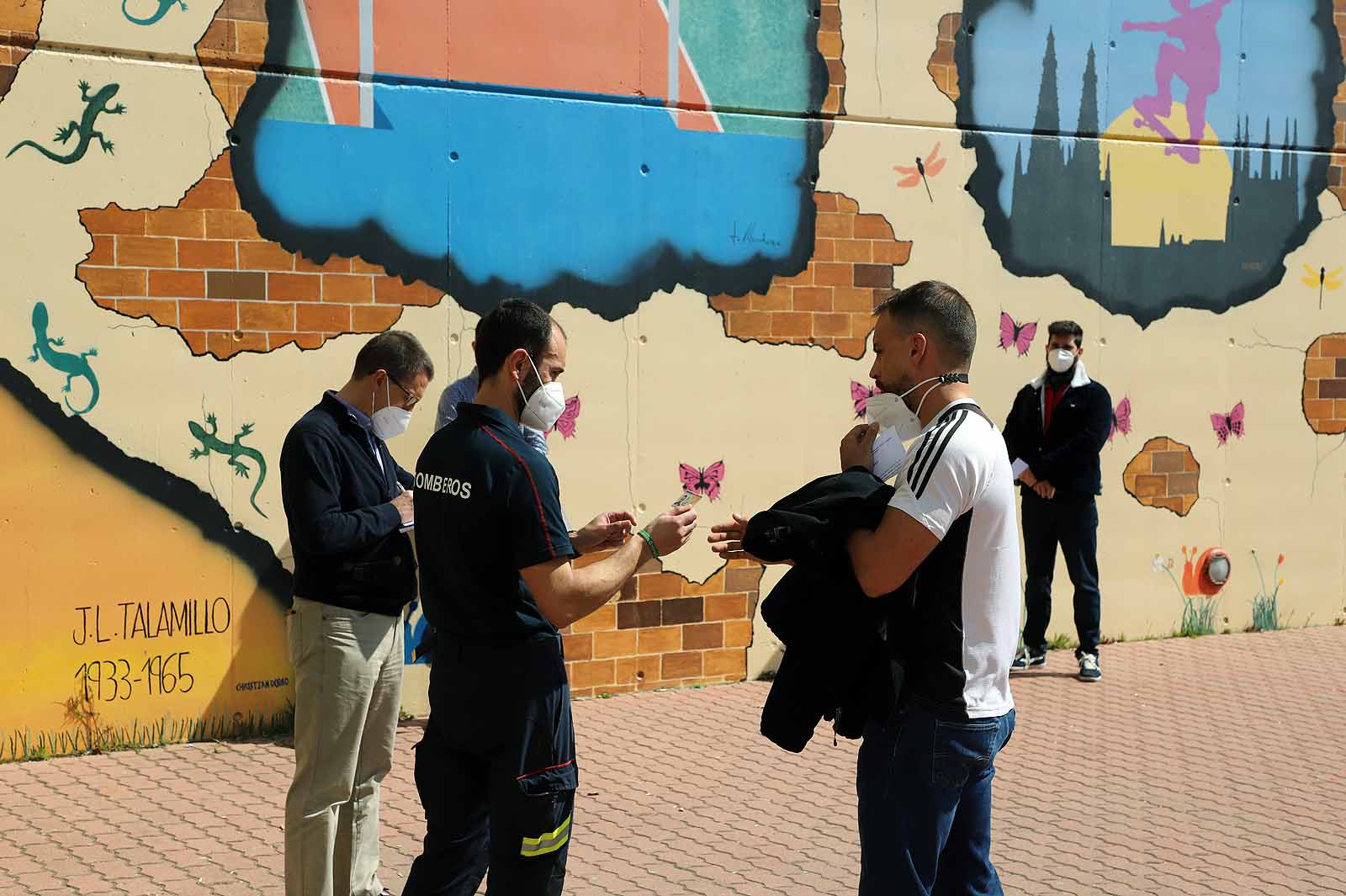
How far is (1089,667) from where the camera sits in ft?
29.1

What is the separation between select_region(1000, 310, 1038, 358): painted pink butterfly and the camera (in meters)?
9.41

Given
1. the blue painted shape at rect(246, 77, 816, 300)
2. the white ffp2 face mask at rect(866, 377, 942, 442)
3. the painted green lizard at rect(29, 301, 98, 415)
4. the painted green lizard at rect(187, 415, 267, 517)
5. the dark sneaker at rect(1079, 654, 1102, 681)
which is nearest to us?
the white ffp2 face mask at rect(866, 377, 942, 442)

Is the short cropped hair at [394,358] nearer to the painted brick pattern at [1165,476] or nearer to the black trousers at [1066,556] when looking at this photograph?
the black trousers at [1066,556]

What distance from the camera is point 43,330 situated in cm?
686

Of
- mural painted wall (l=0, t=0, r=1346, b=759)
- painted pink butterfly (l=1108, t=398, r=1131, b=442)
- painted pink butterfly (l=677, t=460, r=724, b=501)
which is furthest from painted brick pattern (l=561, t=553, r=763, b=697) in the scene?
painted pink butterfly (l=1108, t=398, r=1131, b=442)

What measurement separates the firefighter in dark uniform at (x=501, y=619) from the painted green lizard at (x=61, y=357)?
3.73 meters

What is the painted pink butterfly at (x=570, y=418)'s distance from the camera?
8.12 metres

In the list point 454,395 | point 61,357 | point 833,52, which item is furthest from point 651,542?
point 833,52

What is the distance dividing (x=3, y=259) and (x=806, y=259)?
4357 millimetres

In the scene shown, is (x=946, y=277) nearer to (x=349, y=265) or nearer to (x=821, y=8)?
(x=821, y=8)

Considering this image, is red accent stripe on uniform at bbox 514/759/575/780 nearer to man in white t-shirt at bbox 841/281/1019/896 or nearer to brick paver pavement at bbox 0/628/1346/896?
man in white t-shirt at bbox 841/281/1019/896

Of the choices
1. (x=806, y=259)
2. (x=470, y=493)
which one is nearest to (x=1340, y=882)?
(x=470, y=493)

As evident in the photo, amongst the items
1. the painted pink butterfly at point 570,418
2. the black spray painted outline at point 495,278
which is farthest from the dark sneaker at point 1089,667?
the painted pink butterfly at point 570,418

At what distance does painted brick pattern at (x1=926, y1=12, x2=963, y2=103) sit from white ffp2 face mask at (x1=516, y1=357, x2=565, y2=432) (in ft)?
19.1
